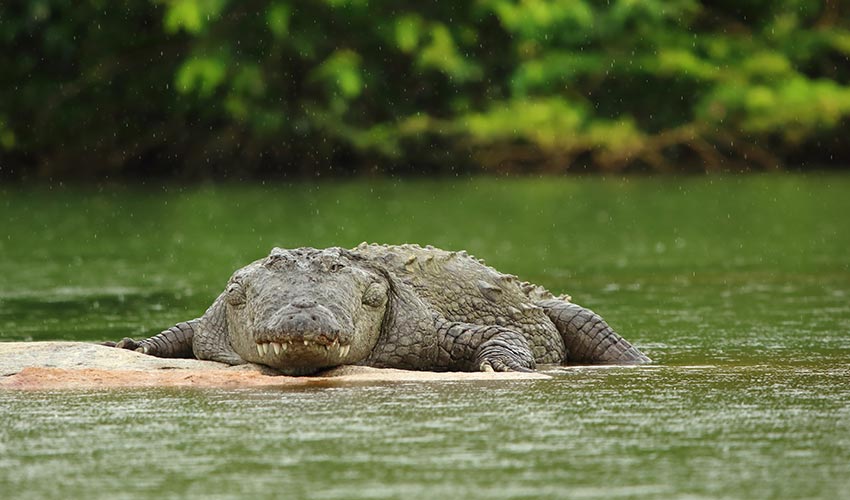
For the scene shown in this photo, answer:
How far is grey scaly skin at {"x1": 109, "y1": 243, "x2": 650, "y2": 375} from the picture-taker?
22.1 ft

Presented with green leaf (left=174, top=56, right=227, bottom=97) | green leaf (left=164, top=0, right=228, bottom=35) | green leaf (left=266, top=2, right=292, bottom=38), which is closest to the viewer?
green leaf (left=164, top=0, right=228, bottom=35)

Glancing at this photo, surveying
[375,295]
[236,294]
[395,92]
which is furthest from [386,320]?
[395,92]

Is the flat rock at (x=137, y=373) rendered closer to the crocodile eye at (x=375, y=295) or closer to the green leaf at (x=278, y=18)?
the crocodile eye at (x=375, y=295)

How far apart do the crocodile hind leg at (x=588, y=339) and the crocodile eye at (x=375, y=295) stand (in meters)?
1.11

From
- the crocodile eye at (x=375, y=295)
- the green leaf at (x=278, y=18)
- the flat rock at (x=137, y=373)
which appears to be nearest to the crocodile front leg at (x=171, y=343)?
the flat rock at (x=137, y=373)

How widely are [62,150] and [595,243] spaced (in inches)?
742

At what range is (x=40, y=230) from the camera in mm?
18625

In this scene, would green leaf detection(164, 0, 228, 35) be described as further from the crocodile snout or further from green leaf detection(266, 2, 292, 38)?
the crocodile snout

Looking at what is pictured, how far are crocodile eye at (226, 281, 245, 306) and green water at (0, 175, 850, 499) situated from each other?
0.90m

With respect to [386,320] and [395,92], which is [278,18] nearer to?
[395,92]

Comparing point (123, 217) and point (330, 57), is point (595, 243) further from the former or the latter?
Result: point (330, 57)

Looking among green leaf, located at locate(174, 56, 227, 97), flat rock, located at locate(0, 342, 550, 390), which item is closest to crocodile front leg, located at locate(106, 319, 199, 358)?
flat rock, located at locate(0, 342, 550, 390)

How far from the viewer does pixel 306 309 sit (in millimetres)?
6652

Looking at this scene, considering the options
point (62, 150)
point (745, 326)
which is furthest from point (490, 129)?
point (745, 326)
